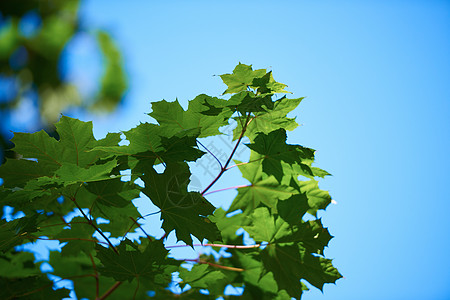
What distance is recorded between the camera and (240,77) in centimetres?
116

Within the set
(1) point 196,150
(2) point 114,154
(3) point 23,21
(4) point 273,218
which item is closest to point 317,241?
(4) point 273,218

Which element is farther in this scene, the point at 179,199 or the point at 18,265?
the point at 18,265

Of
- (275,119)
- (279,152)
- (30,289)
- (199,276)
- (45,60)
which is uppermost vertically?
(45,60)

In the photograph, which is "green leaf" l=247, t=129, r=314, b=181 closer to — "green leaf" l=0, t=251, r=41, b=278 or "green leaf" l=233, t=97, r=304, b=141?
"green leaf" l=233, t=97, r=304, b=141

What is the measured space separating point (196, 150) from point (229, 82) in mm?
266

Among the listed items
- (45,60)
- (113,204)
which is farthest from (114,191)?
(45,60)

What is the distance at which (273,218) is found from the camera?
4.05 ft

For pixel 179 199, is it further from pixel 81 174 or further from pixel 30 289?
pixel 30 289

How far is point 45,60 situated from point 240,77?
8.71 metres

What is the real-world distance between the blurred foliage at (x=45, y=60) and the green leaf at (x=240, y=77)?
7131 mm

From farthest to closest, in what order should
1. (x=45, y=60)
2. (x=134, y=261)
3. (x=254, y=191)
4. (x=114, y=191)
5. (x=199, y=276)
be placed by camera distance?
(x=45, y=60) → (x=254, y=191) → (x=199, y=276) → (x=114, y=191) → (x=134, y=261)

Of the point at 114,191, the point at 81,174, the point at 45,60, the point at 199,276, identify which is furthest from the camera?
the point at 45,60

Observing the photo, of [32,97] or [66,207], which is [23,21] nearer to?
[32,97]

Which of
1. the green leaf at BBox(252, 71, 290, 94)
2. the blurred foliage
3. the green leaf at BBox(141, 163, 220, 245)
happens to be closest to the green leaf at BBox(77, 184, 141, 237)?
the green leaf at BBox(141, 163, 220, 245)
